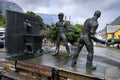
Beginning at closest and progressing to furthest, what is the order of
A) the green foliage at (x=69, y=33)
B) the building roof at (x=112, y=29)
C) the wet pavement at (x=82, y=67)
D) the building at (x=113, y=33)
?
the wet pavement at (x=82, y=67), the green foliage at (x=69, y=33), the building at (x=113, y=33), the building roof at (x=112, y=29)

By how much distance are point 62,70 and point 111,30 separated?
Result: 3535cm

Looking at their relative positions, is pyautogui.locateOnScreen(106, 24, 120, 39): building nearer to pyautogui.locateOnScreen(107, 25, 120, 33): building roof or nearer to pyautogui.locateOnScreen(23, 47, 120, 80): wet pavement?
pyautogui.locateOnScreen(107, 25, 120, 33): building roof

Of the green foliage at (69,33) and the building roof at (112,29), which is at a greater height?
the building roof at (112,29)

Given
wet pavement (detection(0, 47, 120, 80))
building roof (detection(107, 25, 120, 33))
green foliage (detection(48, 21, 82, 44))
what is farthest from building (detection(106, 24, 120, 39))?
wet pavement (detection(0, 47, 120, 80))

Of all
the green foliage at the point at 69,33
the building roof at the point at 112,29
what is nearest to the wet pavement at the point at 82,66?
the green foliage at the point at 69,33

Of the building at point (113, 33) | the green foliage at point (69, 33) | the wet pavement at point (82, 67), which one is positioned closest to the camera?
the wet pavement at point (82, 67)

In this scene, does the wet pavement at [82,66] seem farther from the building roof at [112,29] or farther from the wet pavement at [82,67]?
the building roof at [112,29]

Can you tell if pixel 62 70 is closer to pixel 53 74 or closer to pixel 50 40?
pixel 53 74

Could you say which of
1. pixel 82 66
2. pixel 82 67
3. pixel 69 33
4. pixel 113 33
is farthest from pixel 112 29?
pixel 82 67

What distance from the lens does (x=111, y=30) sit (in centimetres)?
3738

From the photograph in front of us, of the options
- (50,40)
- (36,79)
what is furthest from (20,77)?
(50,40)

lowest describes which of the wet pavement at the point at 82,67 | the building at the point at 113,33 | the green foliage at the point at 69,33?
the wet pavement at the point at 82,67

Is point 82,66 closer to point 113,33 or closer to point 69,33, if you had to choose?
point 69,33

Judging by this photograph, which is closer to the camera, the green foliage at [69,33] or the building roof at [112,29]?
the green foliage at [69,33]
